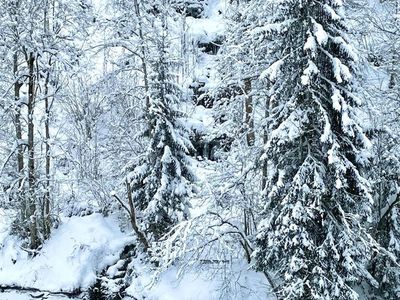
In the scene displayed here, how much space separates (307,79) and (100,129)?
20251 millimetres

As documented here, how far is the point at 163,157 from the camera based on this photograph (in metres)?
15.4

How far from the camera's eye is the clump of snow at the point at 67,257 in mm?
17266

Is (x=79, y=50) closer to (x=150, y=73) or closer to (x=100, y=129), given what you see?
(x=150, y=73)

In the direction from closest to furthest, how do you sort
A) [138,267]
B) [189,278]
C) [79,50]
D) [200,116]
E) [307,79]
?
[307,79], [189,278], [138,267], [79,50], [200,116]

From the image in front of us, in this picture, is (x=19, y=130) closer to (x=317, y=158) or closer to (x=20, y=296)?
(x=20, y=296)

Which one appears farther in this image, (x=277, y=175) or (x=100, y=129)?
(x=100, y=129)

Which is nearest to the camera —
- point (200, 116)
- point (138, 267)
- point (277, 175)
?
point (277, 175)

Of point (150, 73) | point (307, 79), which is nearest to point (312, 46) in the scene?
point (307, 79)

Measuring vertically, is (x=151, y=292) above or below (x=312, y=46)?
below

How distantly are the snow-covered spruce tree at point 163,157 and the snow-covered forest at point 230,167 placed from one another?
56 mm

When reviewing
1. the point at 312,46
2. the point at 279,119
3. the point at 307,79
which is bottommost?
A: the point at 279,119

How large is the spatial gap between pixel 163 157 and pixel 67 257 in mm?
6172

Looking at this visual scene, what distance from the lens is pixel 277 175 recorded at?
10.8 m

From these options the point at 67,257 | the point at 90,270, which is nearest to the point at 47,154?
the point at 67,257
